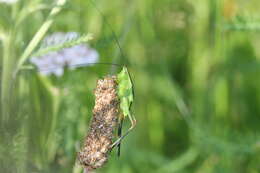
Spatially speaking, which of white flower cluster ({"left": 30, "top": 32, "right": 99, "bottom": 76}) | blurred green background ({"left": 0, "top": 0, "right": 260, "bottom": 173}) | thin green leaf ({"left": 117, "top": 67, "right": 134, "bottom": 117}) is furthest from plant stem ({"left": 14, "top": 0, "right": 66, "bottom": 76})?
thin green leaf ({"left": 117, "top": 67, "right": 134, "bottom": 117})

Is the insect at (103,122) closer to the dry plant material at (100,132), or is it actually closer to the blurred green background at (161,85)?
the dry plant material at (100,132)

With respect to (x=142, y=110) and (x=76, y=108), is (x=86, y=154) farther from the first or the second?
(x=142, y=110)

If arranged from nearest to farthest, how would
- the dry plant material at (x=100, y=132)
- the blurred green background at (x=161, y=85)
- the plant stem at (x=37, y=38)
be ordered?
the dry plant material at (x=100, y=132)
the plant stem at (x=37, y=38)
the blurred green background at (x=161, y=85)

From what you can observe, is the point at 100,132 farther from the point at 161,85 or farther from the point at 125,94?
the point at 161,85

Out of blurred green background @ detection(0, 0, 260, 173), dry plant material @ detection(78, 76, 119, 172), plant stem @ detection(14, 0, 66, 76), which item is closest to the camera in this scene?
dry plant material @ detection(78, 76, 119, 172)

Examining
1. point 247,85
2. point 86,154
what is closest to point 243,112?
point 247,85

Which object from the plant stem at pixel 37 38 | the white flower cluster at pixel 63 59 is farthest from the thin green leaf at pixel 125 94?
the white flower cluster at pixel 63 59

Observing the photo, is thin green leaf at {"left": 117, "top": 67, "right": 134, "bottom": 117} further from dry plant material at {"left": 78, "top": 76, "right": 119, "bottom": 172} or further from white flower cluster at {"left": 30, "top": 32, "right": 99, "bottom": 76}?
white flower cluster at {"left": 30, "top": 32, "right": 99, "bottom": 76}
